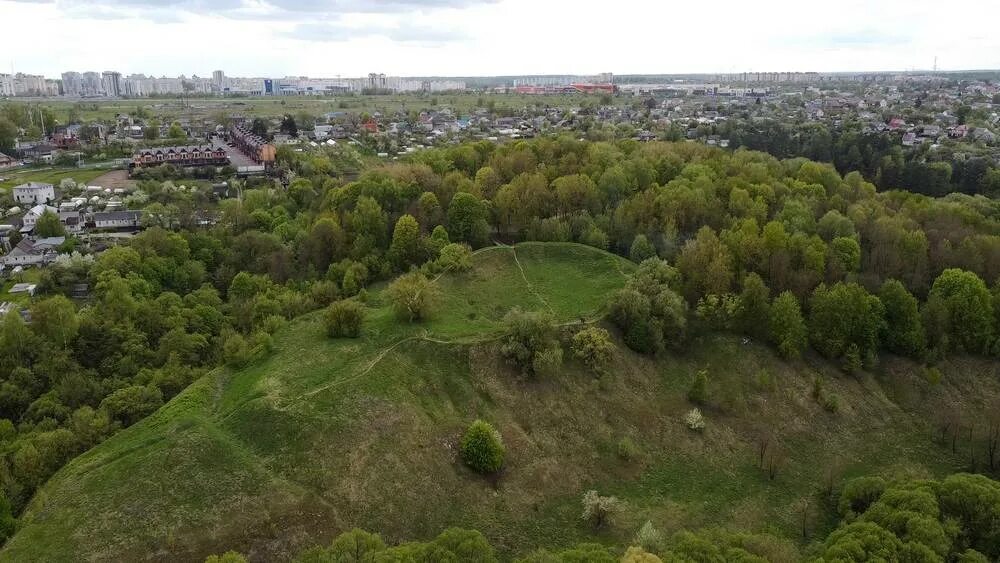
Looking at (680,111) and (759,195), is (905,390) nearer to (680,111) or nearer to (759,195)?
(759,195)

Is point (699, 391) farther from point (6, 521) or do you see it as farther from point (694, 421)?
point (6, 521)

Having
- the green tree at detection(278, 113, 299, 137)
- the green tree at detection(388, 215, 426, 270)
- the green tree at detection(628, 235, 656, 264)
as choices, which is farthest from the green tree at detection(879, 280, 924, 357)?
the green tree at detection(278, 113, 299, 137)

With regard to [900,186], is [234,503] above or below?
below

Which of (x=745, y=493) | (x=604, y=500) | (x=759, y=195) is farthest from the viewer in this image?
(x=759, y=195)

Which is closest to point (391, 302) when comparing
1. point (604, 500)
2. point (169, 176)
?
point (604, 500)

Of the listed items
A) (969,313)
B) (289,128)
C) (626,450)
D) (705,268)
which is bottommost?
(626,450)

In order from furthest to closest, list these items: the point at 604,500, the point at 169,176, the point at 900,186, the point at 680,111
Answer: the point at 680,111, the point at 169,176, the point at 900,186, the point at 604,500

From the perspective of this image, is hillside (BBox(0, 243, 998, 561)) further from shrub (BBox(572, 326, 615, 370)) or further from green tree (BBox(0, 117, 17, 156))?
green tree (BBox(0, 117, 17, 156))

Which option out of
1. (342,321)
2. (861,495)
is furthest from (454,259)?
(861,495)
